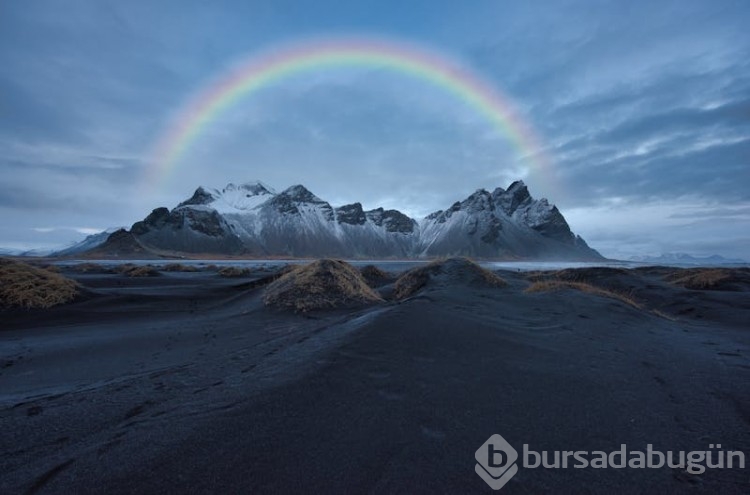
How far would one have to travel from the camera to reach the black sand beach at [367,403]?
7.23ft

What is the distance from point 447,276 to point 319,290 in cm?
557

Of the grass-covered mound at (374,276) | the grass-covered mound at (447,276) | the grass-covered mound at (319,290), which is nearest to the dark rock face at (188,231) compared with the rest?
the grass-covered mound at (374,276)

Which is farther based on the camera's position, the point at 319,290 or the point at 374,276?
the point at 374,276

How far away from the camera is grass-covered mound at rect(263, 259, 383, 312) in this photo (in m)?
9.84

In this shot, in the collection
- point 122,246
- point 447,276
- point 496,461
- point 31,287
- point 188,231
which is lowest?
point 496,461

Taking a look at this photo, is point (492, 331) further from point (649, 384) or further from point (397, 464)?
point (397, 464)

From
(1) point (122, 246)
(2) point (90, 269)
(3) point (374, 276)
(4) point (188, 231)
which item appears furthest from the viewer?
(4) point (188, 231)

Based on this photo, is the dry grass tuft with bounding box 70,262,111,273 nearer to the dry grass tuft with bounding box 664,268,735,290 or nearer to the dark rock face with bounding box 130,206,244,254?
the dry grass tuft with bounding box 664,268,735,290

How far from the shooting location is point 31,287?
10352 millimetres

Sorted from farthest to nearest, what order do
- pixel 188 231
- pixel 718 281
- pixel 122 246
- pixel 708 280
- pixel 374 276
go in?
pixel 188 231 → pixel 122 246 → pixel 374 276 → pixel 708 280 → pixel 718 281

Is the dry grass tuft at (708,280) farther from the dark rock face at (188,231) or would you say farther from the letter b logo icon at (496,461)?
the dark rock face at (188,231)

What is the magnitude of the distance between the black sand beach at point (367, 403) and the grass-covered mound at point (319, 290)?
215cm

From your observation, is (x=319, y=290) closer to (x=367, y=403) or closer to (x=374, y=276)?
(x=367, y=403)

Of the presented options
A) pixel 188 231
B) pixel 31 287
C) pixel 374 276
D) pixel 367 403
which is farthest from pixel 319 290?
pixel 188 231
